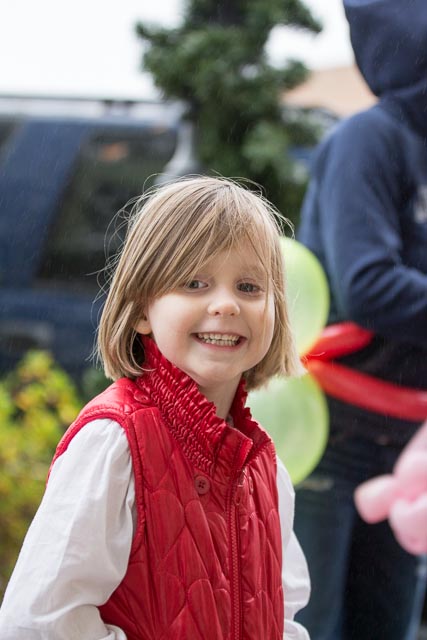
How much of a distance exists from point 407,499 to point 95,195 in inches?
106

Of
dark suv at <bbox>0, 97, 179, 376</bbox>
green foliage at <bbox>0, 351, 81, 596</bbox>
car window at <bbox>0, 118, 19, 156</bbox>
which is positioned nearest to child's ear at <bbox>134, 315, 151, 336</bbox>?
green foliage at <bbox>0, 351, 81, 596</bbox>

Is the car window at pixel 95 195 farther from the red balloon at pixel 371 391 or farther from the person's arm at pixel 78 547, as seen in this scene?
the person's arm at pixel 78 547

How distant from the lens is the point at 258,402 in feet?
7.00

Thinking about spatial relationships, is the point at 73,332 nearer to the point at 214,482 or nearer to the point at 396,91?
the point at 396,91

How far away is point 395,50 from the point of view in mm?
2102

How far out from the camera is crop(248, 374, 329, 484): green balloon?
213 cm

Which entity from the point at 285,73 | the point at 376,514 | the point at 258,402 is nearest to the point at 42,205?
the point at 285,73

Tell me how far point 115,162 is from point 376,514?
2.67 m

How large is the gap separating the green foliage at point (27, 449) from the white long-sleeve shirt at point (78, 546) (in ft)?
5.98

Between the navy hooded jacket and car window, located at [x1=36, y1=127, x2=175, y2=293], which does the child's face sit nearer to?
the navy hooded jacket

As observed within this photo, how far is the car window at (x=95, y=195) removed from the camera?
409 cm

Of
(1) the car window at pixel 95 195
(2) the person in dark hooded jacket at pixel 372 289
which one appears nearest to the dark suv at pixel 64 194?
(1) the car window at pixel 95 195

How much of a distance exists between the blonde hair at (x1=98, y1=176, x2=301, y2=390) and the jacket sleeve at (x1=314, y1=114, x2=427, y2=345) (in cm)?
68

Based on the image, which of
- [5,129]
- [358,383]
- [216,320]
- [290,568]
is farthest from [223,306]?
[5,129]
